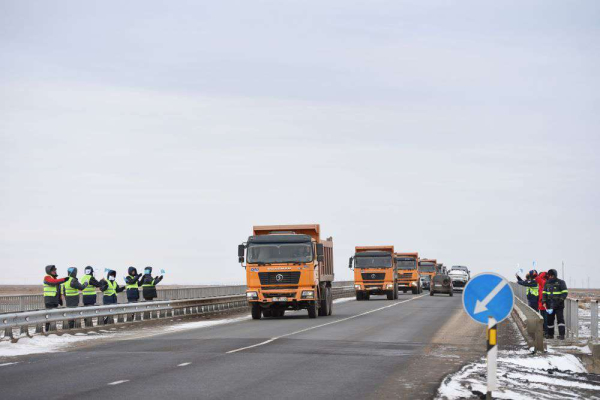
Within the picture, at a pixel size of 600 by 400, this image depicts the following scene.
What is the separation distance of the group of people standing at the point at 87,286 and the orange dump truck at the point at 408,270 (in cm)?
3828

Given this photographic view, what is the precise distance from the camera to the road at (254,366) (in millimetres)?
12648

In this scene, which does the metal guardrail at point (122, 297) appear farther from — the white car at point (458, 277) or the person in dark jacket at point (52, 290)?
the white car at point (458, 277)

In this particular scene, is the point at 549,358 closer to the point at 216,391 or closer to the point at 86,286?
the point at 216,391

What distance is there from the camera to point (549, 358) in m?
18.1

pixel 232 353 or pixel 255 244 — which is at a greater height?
pixel 255 244

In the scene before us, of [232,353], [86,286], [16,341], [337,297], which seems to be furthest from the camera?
[337,297]

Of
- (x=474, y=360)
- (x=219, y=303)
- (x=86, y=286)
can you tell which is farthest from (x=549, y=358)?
(x=219, y=303)

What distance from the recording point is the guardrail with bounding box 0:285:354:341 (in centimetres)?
2280

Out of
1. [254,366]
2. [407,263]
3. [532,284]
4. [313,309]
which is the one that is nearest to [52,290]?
[254,366]

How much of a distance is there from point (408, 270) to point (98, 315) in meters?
45.3

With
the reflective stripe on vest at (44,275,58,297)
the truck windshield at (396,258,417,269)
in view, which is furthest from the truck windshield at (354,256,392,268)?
the reflective stripe on vest at (44,275,58,297)

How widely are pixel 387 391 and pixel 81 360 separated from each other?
6774 mm

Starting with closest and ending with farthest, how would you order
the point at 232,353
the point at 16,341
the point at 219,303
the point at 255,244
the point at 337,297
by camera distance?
the point at 232,353 < the point at 16,341 < the point at 255,244 < the point at 219,303 < the point at 337,297

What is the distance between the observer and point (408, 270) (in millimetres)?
70250
